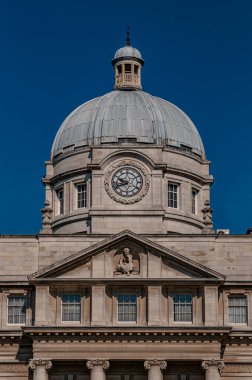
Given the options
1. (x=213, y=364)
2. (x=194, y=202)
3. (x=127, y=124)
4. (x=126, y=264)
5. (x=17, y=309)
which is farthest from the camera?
(x=127, y=124)

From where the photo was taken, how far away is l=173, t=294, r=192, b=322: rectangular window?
265 ft

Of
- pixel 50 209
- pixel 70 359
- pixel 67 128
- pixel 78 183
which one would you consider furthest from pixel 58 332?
pixel 67 128

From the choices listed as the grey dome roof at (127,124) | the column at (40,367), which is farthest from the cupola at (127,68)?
the column at (40,367)

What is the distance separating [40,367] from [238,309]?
1319cm

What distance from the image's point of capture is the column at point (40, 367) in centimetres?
7894

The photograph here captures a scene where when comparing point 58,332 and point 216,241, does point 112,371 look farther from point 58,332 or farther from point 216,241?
point 216,241

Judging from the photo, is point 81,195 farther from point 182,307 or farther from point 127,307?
point 182,307

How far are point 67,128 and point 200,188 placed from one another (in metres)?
11.4

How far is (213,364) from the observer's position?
7875cm

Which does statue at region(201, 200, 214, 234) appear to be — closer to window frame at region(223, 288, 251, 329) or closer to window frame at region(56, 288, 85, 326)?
window frame at region(223, 288, 251, 329)

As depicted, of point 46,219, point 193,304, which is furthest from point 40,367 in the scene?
point 46,219

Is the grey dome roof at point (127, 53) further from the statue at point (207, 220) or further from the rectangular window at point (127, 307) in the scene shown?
the rectangular window at point (127, 307)

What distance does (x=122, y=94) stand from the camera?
9988 centimetres

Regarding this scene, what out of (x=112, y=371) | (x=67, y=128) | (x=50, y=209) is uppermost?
(x=67, y=128)
